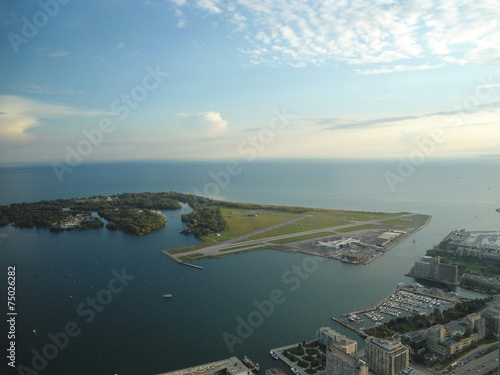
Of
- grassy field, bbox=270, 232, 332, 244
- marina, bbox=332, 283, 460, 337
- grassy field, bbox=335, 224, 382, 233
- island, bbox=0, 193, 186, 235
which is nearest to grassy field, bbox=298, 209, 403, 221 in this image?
grassy field, bbox=335, 224, 382, 233

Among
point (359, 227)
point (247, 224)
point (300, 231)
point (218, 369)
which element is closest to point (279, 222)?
point (247, 224)

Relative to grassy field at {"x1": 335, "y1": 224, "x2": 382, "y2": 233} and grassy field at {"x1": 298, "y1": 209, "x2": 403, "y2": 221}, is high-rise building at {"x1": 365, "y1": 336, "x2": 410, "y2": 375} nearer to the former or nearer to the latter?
grassy field at {"x1": 335, "y1": 224, "x2": 382, "y2": 233}

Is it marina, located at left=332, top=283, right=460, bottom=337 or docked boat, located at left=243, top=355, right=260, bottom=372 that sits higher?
marina, located at left=332, top=283, right=460, bottom=337

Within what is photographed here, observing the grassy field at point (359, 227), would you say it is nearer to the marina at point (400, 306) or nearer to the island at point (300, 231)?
the island at point (300, 231)

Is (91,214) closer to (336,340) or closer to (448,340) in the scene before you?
(336,340)

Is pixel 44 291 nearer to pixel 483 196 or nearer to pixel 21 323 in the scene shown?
pixel 21 323

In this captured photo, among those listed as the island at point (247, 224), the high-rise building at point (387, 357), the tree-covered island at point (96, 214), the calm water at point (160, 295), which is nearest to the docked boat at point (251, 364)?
the calm water at point (160, 295)

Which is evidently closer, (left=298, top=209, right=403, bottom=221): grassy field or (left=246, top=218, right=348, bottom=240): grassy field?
(left=246, top=218, right=348, bottom=240): grassy field
